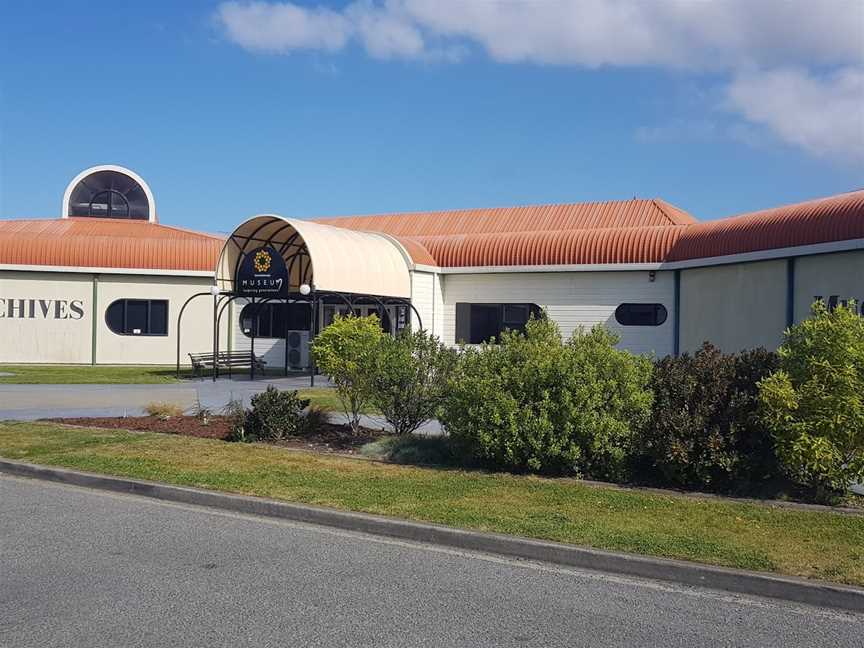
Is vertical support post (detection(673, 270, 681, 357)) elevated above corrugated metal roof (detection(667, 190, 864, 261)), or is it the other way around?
corrugated metal roof (detection(667, 190, 864, 261))

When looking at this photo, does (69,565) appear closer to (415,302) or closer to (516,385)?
(516,385)

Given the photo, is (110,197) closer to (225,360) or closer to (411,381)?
(225,360)

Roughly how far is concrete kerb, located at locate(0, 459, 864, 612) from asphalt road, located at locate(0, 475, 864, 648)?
5.7 inches

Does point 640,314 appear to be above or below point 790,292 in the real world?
below

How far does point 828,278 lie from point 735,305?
3398 millimetres

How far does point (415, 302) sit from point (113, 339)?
10600mm

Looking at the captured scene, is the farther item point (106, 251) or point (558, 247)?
point (106, 251)

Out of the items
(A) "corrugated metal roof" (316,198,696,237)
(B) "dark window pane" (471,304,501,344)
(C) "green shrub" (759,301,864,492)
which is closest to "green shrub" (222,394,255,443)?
(C) "green shrub" (759,301,864,492)

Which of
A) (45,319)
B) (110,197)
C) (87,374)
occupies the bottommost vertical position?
(87,374)

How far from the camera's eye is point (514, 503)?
8633 millimetres

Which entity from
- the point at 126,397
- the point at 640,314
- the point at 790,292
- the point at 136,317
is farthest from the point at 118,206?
the point at 790,292

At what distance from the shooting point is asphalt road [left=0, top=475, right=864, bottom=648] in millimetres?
5348

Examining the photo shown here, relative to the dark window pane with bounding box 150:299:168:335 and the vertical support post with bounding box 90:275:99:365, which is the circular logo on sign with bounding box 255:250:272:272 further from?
the vertical support post with bounding box 90:275:99:365

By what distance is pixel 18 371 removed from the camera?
26203 mm
